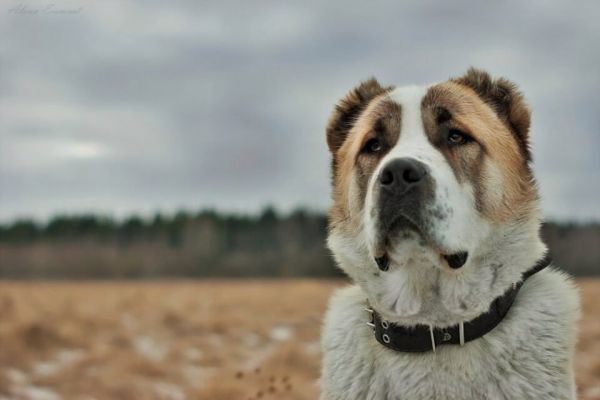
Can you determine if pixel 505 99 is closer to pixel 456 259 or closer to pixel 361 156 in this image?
pixel 361 156

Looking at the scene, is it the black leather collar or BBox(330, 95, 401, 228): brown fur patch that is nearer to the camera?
the black leather collar

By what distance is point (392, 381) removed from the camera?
3211 mm

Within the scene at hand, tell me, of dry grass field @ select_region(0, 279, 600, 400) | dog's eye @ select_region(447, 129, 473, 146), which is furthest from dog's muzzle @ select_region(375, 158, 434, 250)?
dry grass field @ select_region(0, 279, 600, 400)

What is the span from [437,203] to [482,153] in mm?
504

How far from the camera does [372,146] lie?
11.9 ft

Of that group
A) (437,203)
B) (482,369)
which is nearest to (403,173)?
(437,203)

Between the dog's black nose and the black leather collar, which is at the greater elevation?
the dog's black nose

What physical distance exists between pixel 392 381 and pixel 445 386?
0.23 metres

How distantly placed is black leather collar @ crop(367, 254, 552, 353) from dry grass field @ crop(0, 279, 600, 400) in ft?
→ 2.19

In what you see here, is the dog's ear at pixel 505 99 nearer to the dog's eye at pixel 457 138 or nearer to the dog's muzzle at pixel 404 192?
the dog's eye at pixel 457 138

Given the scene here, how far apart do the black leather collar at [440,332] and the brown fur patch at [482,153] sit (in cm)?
39

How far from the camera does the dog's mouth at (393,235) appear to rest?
3100 millimetres

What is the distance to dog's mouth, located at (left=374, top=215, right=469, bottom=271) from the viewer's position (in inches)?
122

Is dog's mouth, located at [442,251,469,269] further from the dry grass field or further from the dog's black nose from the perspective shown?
the dry grass field
